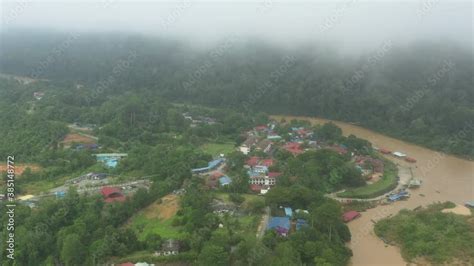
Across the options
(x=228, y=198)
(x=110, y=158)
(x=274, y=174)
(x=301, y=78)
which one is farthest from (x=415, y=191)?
(x=301, y=78)

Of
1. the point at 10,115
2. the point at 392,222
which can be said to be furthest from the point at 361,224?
the point at 10,115

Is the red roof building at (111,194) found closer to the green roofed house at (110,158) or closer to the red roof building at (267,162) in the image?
the green roofed house at (110,158)

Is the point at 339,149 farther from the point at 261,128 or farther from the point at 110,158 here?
the point at 110,158

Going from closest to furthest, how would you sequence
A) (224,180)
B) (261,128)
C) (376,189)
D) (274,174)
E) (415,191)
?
1. (224,180)
2. (274,174)
3. (376,189)
4. (415,191)
5. (261,128)

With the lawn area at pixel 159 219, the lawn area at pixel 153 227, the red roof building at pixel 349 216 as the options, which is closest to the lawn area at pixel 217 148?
the lawn area at pixel 159 219

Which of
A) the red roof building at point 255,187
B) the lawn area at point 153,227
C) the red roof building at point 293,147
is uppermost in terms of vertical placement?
the red roof building at point 293,147

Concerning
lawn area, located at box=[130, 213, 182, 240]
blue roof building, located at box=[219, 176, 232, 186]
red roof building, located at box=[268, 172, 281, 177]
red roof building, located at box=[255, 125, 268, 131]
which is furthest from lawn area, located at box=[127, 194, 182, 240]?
red roof building, located at box=[255, 125, 268, 131]

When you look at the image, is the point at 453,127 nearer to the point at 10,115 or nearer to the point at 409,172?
the point at 409,172
